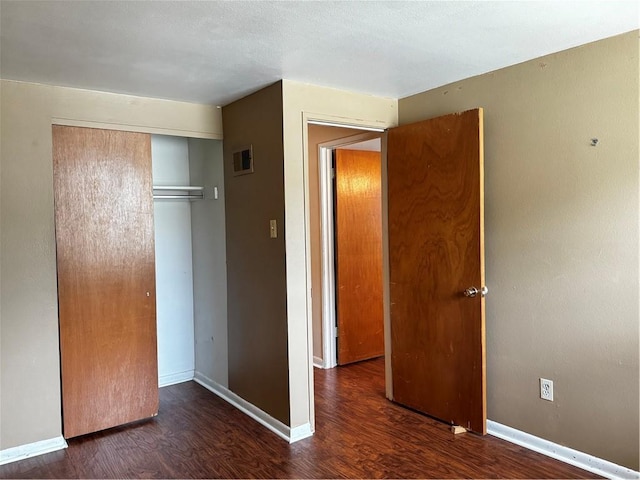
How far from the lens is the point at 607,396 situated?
242 centimetres

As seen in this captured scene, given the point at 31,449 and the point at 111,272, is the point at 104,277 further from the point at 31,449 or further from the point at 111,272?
the point at 31,449

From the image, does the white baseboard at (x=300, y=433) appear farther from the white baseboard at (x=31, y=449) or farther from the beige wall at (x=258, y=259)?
the white baseboard at (x=31, y=449)

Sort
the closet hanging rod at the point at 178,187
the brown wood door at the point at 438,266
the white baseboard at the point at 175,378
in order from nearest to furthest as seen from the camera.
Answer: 1. the brown wood door at the point at 438,266
2. the closet hanging rod at the point at 178,187
3. the white baseboard at the point at 175,378

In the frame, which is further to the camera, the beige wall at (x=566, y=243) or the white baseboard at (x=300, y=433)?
the white baseboard at (x=300, y=433)

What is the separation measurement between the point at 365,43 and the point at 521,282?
1.56m

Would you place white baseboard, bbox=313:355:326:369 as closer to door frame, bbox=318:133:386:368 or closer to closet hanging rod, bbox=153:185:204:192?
door frame, bbox=318:133:386:368

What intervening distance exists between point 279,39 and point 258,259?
1438 mm

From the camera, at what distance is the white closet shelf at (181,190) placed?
3.82 metres

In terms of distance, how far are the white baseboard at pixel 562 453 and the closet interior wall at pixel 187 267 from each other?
2.00m

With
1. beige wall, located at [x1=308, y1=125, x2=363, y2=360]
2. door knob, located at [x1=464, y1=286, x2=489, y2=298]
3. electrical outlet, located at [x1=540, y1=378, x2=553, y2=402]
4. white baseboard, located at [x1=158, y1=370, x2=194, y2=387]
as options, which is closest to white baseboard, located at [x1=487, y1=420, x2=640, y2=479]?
electrical outlet, located at [x1=540, y1=378, x2=553, y2=402]

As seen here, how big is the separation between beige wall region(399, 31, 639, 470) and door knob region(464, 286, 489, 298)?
0.11m

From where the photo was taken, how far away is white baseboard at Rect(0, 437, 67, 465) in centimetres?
275

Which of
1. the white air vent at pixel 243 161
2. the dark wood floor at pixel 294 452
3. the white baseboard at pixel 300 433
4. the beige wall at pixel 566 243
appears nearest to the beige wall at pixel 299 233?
the white baseboard at pixel 300 433

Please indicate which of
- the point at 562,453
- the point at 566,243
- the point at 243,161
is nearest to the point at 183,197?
the point at 243,161
